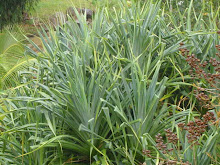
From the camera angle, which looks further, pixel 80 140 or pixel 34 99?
pixel 80 140

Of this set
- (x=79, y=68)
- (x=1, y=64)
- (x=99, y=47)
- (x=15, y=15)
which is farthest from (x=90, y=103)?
(x=15, y=15)

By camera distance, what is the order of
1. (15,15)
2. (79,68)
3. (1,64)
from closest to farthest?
(79,68), (1,64), (15,15)

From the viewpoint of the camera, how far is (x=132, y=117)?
362 cm

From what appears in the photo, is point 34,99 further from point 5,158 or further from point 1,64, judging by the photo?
point 1,64

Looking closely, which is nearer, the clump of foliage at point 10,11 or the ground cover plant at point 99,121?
the ground cover plant at point 99,121

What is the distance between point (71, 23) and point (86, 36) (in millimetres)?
493

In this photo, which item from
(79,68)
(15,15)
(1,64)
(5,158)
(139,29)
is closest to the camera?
(5,158)

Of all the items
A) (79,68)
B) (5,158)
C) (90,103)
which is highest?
(79,68)

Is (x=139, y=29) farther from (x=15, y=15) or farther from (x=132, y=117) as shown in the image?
(x=15, y=15)

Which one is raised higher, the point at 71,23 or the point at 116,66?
the point at 71,23

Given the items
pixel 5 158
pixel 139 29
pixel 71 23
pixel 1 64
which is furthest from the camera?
pixel 1 64

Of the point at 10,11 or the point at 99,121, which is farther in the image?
the point at 10,11

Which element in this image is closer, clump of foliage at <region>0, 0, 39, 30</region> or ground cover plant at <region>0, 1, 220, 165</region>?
ground cover plant at <region>0, 1, 220, 165</region>

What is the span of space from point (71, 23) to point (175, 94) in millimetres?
1384
